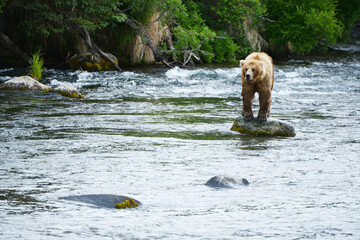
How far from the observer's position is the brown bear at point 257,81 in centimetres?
847

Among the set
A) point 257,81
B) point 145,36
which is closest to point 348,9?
point 145,36

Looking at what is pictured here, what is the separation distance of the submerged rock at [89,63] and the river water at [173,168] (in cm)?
673

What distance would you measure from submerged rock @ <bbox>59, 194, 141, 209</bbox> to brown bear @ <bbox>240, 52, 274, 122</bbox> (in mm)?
3893

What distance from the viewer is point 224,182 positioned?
5.57 metres

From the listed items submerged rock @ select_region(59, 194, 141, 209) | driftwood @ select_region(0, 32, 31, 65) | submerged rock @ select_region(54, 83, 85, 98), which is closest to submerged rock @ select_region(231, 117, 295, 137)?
submerged rock @ select_region(59, 194, 141, 209)

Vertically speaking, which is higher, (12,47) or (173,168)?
(12,47)

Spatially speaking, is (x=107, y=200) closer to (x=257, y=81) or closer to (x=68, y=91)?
(x=257, y=81)

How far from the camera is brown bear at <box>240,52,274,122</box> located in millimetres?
8469

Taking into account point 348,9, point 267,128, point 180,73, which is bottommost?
point 267,128

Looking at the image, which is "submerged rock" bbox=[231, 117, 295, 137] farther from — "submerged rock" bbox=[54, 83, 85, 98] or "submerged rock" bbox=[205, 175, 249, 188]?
"submerged rock" bbox=[54, 83, 85, 98]

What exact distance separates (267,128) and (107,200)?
4.26 m

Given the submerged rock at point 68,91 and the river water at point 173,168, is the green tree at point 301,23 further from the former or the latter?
the submerged rock at point 68,91

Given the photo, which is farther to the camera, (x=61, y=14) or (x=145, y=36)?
(x=145, y=36)

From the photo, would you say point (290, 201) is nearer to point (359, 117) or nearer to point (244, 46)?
point (359, 117)
